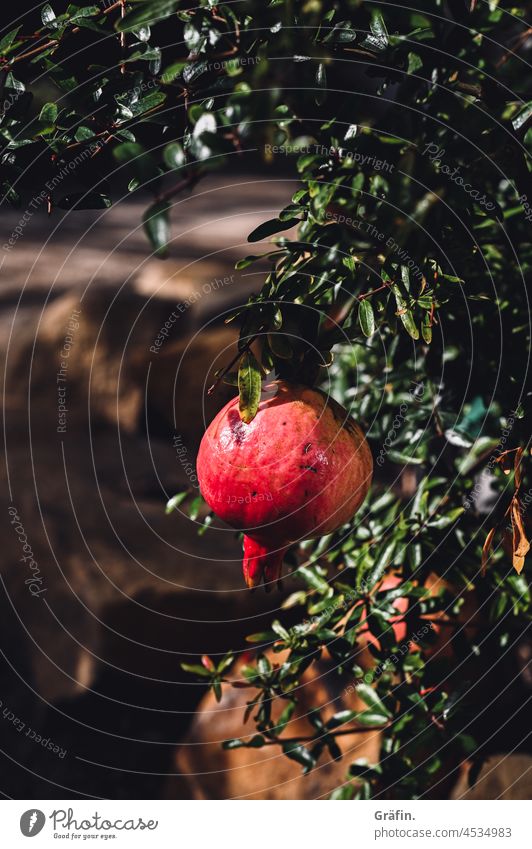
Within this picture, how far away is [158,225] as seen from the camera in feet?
1.09

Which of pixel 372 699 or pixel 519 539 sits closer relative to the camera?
pixel 519 539

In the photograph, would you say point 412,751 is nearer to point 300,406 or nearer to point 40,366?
point 300,406

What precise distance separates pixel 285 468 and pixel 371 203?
0.82 ft

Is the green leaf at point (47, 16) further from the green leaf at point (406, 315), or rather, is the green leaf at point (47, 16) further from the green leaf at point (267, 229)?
the green leaf at point (406, 315)

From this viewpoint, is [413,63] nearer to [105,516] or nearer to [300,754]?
[300,754]

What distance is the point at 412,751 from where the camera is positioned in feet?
2.45

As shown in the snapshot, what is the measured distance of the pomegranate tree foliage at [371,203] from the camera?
0.43 meters

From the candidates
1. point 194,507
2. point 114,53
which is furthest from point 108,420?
point 114,53

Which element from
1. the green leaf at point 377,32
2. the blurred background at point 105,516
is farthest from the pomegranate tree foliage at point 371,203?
the blurred background at point 105,516

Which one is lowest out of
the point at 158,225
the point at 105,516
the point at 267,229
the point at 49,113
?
the point at 158,225

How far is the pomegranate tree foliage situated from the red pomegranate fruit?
0.03m

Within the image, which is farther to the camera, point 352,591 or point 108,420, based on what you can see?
point 108,420

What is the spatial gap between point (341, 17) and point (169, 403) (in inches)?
43.9

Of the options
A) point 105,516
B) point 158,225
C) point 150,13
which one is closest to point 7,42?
point 150,13
